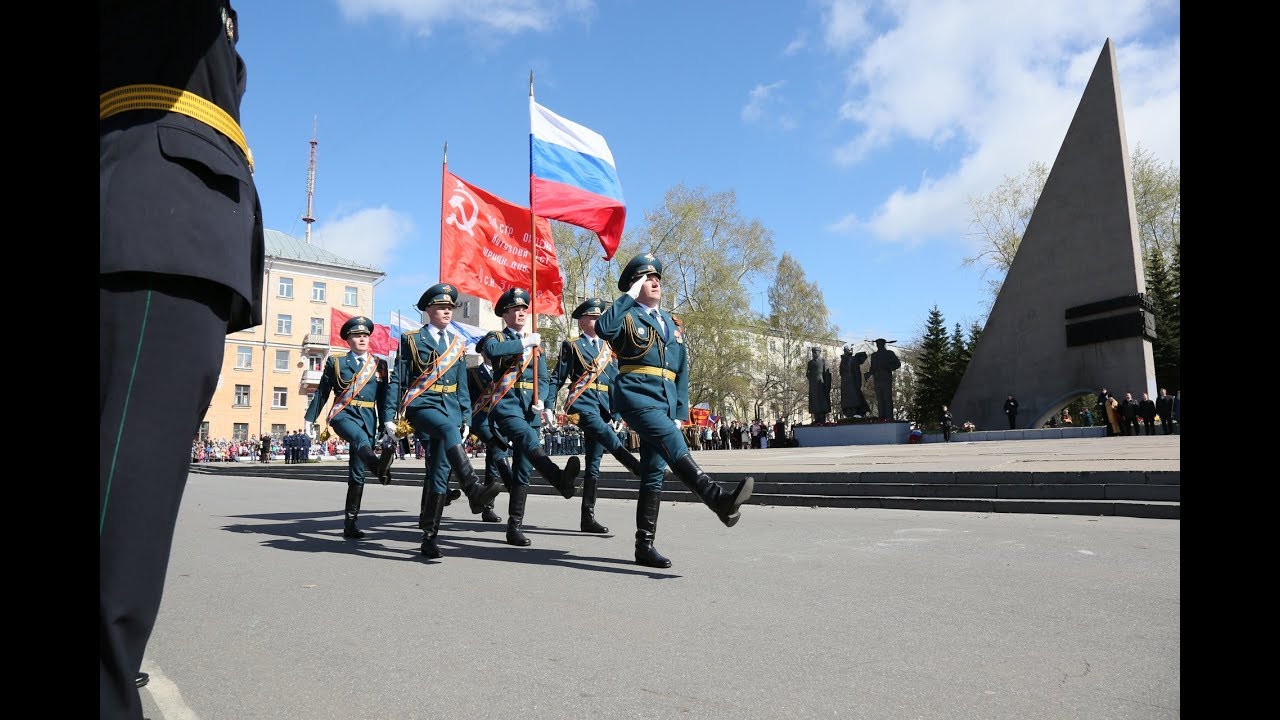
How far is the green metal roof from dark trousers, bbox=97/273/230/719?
68.6 metres

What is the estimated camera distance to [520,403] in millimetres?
8055

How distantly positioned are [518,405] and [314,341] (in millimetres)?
61625

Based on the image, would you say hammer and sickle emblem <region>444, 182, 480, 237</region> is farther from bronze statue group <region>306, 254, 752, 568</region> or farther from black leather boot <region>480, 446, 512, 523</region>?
black leather boot <region>480, 446, 512, 523</region>

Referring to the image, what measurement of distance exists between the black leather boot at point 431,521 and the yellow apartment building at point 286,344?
55799 millimetres

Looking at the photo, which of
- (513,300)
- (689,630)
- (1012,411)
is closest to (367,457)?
(513,300)

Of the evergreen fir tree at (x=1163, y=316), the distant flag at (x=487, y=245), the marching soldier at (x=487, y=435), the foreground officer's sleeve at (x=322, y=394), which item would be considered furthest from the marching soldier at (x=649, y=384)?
the evergreen fir tree at (x=1163, y=316)

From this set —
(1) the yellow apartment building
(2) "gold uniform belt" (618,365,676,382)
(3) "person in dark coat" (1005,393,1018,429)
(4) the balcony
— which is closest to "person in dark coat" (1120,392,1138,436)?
(3) "person in dark coat" (1005,393,1018,429)

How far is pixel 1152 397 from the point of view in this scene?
26.5m

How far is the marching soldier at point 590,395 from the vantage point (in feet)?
27.0

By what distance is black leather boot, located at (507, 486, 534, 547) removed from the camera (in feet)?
22.7

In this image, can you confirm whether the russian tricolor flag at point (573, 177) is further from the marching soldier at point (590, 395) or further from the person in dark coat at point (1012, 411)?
the person in dark coat at point (1012, 411)

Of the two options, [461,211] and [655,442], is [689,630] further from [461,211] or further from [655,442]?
[461,211]
